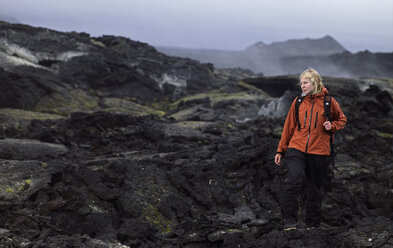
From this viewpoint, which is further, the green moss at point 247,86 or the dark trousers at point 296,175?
the green moss at point 247,86

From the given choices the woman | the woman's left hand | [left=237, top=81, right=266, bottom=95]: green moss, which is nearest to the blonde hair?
the woman

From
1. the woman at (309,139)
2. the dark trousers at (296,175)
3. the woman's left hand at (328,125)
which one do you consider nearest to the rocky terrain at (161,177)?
the dark trousers at (296,175)

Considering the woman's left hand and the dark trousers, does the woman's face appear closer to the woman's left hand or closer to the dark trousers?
the woman's left hand

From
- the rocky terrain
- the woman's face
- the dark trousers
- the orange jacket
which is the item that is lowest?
the rocky terrain

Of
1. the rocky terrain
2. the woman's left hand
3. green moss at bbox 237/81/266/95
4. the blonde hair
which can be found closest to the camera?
the woman's left hand

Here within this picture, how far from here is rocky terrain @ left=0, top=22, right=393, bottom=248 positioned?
698 centimetres

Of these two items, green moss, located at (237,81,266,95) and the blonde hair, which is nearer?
the blonde hair

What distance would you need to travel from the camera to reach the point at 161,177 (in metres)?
10.8

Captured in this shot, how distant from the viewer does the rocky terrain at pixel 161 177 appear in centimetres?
698

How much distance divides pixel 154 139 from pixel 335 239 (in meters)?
12.9

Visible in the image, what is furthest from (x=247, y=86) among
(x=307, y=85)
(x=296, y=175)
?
(x=296, y=175)

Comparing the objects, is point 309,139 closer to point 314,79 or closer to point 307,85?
point 307,85

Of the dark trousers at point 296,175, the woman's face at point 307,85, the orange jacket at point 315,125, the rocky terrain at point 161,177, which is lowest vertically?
the rocky terrain at point 161,177

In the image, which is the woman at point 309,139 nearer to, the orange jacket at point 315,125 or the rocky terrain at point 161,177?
the orange jacket at point 315,125
